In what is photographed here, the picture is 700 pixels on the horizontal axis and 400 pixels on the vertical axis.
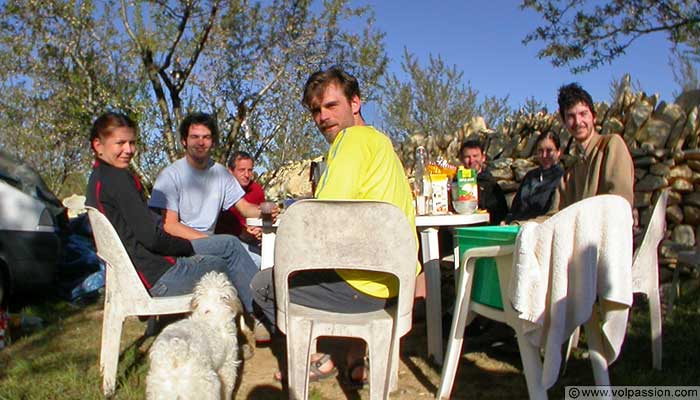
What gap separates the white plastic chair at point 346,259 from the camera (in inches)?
91.0

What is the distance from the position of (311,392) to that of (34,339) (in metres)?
2.55

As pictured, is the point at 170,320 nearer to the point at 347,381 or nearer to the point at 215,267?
the point at 215,267

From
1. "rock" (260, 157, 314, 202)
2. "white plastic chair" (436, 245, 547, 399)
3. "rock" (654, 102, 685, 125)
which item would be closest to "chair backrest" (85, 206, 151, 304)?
"white plastic chair" (436, 245, 547, 399)

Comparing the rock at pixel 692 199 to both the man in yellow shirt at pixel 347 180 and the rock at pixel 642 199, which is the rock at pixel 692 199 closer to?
the rock at pixel 642 199

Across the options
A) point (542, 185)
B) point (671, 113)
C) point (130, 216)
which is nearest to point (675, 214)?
point (671, 113)

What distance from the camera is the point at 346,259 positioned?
2.36 meters

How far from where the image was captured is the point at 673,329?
4.07 m

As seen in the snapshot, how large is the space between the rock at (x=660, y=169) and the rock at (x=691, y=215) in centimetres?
42

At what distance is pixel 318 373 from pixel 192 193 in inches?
64.6

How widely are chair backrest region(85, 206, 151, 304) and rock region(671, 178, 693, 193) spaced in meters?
4.84

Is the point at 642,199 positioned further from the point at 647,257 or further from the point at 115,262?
the point at 115,262

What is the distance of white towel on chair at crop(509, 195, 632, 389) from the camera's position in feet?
7.29

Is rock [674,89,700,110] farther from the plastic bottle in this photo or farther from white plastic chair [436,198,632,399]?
white plastic chair [436,198,632,399]
